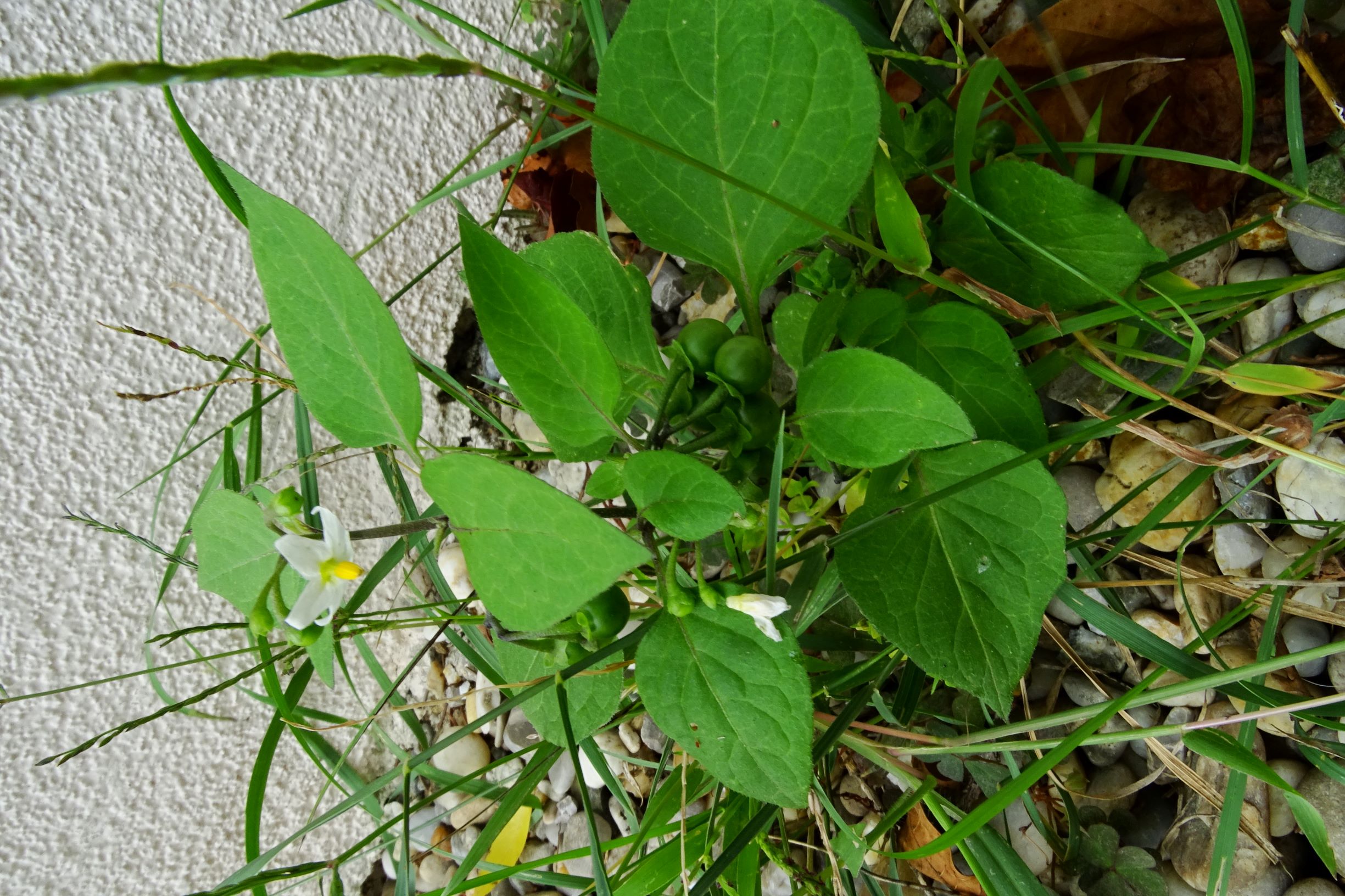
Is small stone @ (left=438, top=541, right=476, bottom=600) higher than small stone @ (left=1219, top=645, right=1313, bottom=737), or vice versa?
small stone @ (left=438, top=541, right=476, bottom=600)

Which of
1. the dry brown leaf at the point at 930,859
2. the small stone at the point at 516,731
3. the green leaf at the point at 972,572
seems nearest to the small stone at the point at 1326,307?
the green leaf at the point at 972,572

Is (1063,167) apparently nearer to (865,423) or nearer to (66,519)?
(865,423)

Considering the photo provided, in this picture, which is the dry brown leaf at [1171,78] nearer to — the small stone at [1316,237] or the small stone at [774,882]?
the small stone at [1316,237]

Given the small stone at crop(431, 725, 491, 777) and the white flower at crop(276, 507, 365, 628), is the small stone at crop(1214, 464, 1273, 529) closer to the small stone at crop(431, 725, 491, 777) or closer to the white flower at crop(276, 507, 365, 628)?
the white flower at crop(276, 507, 365, 628)

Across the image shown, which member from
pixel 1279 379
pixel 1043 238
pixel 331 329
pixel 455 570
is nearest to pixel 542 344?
pixel 331 329

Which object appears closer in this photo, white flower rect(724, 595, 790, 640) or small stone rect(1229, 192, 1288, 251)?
white flower rect(724, 595, 790, 640)

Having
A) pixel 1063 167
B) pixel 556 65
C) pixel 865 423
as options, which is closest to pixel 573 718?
pixel 865 423

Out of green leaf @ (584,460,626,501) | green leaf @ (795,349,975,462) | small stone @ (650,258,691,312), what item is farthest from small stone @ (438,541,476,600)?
green leaf @ (795,349,975,462)
